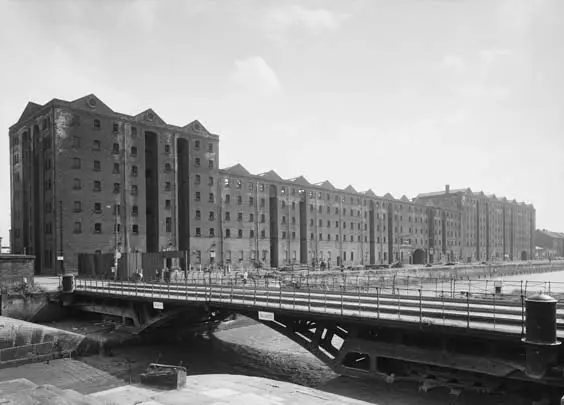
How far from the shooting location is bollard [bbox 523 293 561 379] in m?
14.5

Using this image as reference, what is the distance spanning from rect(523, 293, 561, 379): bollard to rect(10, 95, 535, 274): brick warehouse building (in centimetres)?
5118

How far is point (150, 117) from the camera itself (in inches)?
2672

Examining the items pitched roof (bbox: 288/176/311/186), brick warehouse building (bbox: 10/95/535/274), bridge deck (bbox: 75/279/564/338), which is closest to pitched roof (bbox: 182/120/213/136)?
brick warehouse building (bbox: 10/95/535/274)

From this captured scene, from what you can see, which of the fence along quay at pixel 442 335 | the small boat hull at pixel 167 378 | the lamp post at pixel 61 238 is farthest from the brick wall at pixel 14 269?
the small boat hull at pixel 167 378

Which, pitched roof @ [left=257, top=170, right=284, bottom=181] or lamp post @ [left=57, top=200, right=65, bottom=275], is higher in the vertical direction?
pitched roof @ [left=257, top=170, right=284, bottom=181]

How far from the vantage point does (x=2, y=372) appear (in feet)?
79.5

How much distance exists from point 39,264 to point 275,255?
134 ft

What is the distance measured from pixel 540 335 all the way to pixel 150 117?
62612 mm

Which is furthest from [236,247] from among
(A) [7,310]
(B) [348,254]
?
(A) [7,310]

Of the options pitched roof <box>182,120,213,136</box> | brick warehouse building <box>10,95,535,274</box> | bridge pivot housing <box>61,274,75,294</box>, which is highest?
pitched roof <box>182,120,213,136</box>

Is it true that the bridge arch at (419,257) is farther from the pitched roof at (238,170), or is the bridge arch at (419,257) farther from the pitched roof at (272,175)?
the pitched roof at (238,170)

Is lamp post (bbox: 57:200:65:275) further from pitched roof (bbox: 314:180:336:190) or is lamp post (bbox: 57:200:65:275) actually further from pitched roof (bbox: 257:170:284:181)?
pitched roof (bbox: 314:180:336:190)

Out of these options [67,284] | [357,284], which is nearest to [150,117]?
[67,284]

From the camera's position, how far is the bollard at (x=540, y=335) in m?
14.5
